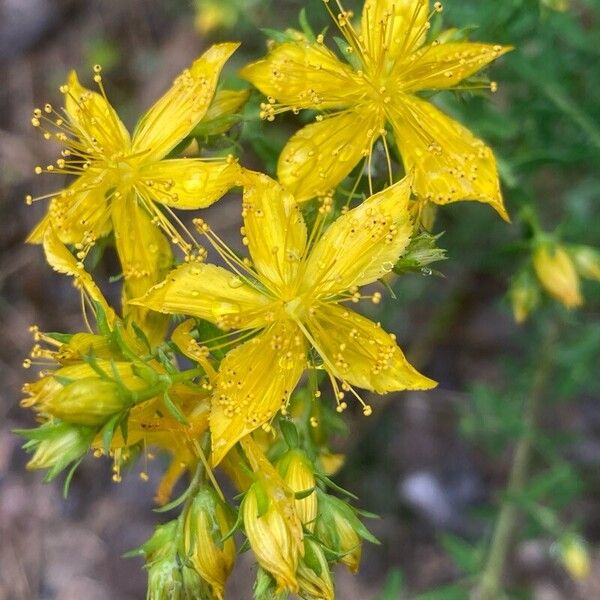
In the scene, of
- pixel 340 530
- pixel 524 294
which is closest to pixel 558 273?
pixel 524 294

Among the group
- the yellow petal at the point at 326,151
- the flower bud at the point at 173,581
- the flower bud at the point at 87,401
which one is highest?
the yellow petal at the point at 326,151

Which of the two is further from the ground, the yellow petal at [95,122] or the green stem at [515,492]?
the yellow petal at [95,122]

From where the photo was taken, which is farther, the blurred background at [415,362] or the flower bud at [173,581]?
the blurred background at [415,362]

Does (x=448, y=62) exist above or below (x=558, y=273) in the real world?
above

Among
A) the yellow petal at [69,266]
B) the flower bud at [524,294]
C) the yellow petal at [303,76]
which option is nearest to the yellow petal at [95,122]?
the yellow petal at [69,266]

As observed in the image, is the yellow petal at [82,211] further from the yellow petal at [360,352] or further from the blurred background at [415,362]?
the blurred background at [415,362]

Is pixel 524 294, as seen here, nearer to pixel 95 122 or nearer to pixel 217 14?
pixel 95 122
